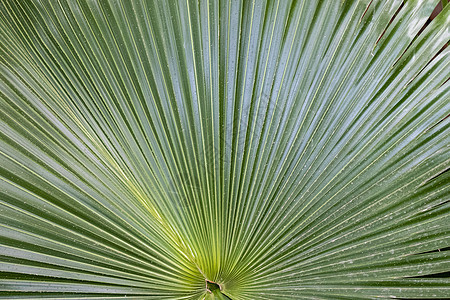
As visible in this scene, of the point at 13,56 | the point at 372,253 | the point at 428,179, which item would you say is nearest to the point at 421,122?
the point at 428,179

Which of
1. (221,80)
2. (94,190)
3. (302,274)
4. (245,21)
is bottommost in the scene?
(302,274)

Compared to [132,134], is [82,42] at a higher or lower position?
higher

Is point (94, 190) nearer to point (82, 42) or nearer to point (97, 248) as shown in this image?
point (97, 248)

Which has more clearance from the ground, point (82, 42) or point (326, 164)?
point (82, 42)

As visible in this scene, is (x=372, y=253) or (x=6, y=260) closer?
(x=6, y=260)

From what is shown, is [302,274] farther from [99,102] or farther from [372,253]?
[99,102]

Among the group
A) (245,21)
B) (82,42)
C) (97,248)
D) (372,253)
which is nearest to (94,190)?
(97,248)
